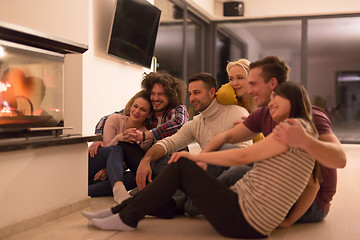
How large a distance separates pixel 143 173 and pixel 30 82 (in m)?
0.89

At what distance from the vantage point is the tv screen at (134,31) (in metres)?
4.49

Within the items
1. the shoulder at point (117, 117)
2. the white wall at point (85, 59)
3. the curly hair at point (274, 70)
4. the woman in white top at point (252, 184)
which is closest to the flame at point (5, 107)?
the white wall at point (85, 59)

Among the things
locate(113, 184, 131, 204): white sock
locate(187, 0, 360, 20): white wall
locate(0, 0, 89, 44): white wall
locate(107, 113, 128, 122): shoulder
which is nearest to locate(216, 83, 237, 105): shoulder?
locate(107, 113, 128, 122): shoulder

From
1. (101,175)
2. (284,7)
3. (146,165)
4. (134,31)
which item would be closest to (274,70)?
(146,165)

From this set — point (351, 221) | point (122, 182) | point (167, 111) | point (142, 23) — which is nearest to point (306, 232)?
point (351, 221)

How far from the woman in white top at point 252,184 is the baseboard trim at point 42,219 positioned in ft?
1.77

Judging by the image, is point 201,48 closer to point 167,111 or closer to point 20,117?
point 167,111

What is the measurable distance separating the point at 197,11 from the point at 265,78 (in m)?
5.49

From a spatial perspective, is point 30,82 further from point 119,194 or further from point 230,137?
point 230,137

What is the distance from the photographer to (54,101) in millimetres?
2537

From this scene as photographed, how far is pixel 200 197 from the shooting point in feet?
6.49

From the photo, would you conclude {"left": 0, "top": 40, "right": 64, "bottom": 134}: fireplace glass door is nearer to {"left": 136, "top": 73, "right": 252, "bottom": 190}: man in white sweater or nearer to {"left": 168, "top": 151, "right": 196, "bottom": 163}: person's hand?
{"left": 136, "top": 73, "right": 252, "bottom": 190}: man in white sweater

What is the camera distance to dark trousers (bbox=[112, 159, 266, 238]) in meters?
1.96

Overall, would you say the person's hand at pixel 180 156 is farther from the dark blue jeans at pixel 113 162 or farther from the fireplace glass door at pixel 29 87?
the dark blue jeans at pixel 113 162
